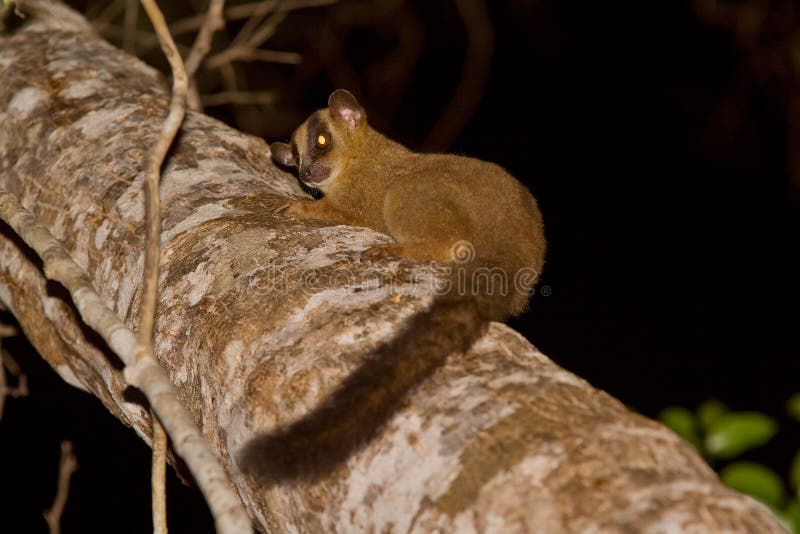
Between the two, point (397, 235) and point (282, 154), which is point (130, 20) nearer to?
point (282, 154)

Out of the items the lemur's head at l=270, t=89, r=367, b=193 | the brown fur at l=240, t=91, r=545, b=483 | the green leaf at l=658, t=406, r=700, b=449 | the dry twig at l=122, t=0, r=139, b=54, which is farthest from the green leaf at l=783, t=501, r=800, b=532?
the dry twig at l=122, t=0, r=139, b=54

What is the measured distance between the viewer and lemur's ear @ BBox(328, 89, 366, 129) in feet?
16.0

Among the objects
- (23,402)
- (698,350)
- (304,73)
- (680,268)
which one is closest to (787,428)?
(698,350)

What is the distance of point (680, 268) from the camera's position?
1224 cm

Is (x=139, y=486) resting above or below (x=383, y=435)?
below

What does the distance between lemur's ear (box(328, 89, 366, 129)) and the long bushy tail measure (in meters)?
2.98

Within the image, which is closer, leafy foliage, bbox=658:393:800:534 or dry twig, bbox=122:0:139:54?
leafy foliage, bbox=658:393:800:534

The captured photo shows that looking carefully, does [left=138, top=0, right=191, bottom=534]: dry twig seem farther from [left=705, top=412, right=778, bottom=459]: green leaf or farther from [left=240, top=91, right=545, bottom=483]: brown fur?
[left=705, top=412, right=778, bottom=459]: green leaf

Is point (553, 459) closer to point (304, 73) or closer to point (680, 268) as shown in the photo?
point (304, 73)

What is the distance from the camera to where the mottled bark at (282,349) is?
1.69 m

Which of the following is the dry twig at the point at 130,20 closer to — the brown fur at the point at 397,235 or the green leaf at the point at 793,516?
the brown fur at the point at 397,235

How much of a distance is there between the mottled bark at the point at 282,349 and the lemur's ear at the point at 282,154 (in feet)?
1.47

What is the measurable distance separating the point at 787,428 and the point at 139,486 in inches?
309

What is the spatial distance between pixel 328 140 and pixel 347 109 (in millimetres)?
225
